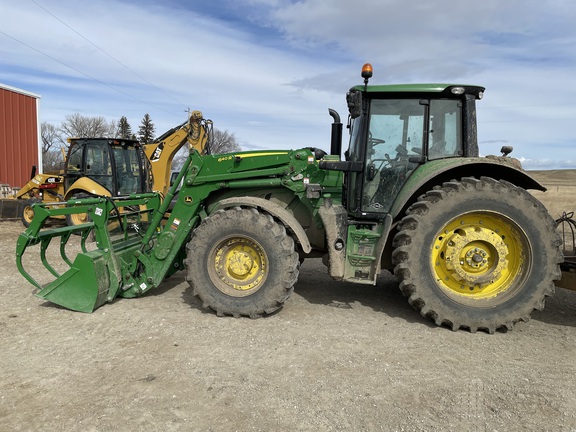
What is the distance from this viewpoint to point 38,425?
8.55 feet

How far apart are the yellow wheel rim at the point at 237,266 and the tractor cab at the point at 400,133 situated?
1.22m

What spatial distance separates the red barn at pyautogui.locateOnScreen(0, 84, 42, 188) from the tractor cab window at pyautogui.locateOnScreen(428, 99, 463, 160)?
18291 mm

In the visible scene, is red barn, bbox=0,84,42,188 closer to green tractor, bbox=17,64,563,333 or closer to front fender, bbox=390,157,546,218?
green tractor, bbox=17,64,563,333

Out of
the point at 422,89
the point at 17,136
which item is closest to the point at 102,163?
the point at 422,89

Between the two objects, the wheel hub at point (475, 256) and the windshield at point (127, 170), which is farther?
the windshield at point (127, 170)

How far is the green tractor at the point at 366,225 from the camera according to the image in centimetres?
409

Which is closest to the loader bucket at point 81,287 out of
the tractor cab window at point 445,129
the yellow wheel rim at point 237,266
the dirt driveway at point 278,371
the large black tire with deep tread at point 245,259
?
the dirt driveway at point 278,371

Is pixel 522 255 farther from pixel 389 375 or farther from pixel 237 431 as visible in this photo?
pixel 237 431

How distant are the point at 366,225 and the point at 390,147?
2.91ft

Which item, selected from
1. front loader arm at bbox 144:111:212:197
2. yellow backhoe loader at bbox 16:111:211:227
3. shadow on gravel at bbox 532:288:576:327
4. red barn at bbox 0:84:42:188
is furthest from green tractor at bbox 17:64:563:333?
red barn at bbox 0:84:42:188

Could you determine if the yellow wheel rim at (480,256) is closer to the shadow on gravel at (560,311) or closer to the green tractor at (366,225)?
the green tractor at (366,225)

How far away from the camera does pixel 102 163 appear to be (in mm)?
10406

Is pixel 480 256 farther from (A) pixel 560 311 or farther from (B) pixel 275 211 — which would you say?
(B) pixel 275 211

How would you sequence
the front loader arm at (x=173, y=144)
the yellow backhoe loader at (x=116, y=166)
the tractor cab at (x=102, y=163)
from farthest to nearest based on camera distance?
the tractor cab at (x=102, y=163)
the yellow backhoe loader at (x=116, y=166)
the front loader arm at (x=173, y=144)
